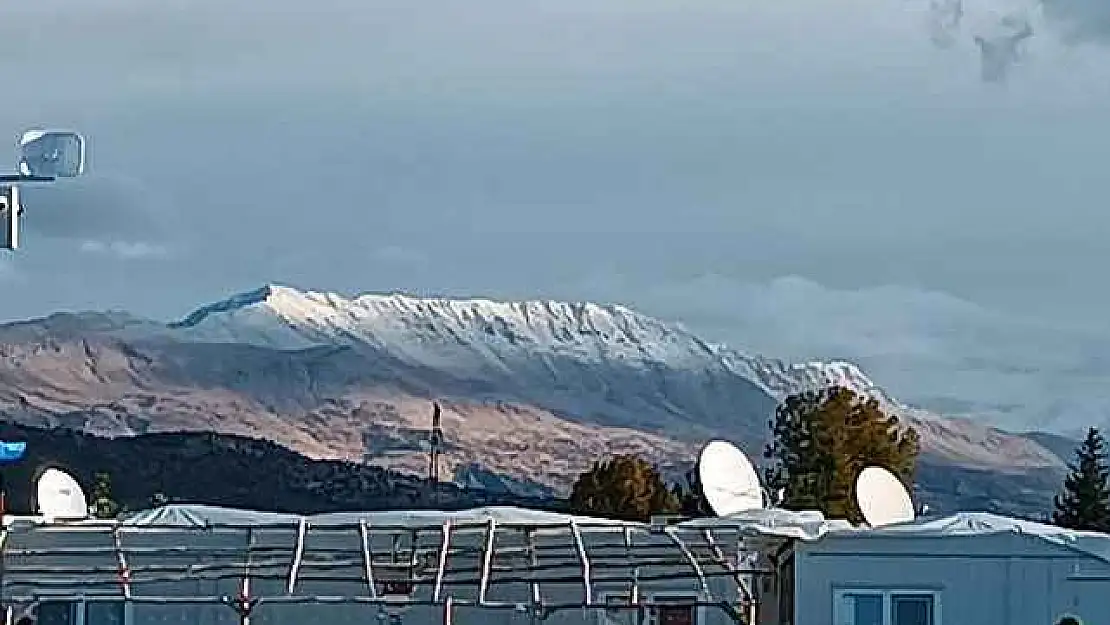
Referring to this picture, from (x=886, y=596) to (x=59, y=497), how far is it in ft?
40.2

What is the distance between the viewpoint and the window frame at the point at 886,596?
118 feet

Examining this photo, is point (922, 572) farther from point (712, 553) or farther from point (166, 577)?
point (166, 577)

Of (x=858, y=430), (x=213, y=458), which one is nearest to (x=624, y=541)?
(x=858, y=430)

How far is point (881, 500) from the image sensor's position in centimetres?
4047

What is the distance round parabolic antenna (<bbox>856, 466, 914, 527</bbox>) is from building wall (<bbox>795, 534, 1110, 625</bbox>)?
3.25 m

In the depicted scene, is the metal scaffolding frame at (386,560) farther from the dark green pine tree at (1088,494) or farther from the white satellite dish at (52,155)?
the dark green pine tree at (1088,494)

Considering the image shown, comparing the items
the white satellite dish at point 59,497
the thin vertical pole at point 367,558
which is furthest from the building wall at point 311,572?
the white satellite dish at point 59,497

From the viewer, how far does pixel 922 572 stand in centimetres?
3609

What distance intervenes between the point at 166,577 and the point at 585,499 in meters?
42.0

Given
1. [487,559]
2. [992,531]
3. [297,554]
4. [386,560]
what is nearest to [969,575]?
[992,531]

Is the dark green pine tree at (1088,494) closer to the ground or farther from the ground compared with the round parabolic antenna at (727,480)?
Result: farther from the ground

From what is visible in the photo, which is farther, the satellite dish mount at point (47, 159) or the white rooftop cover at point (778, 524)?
the white rooftop cover at point (778, 524)

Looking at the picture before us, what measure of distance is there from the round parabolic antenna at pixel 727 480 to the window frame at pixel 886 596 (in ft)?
17.8

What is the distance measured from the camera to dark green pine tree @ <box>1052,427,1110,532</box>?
273 feet
